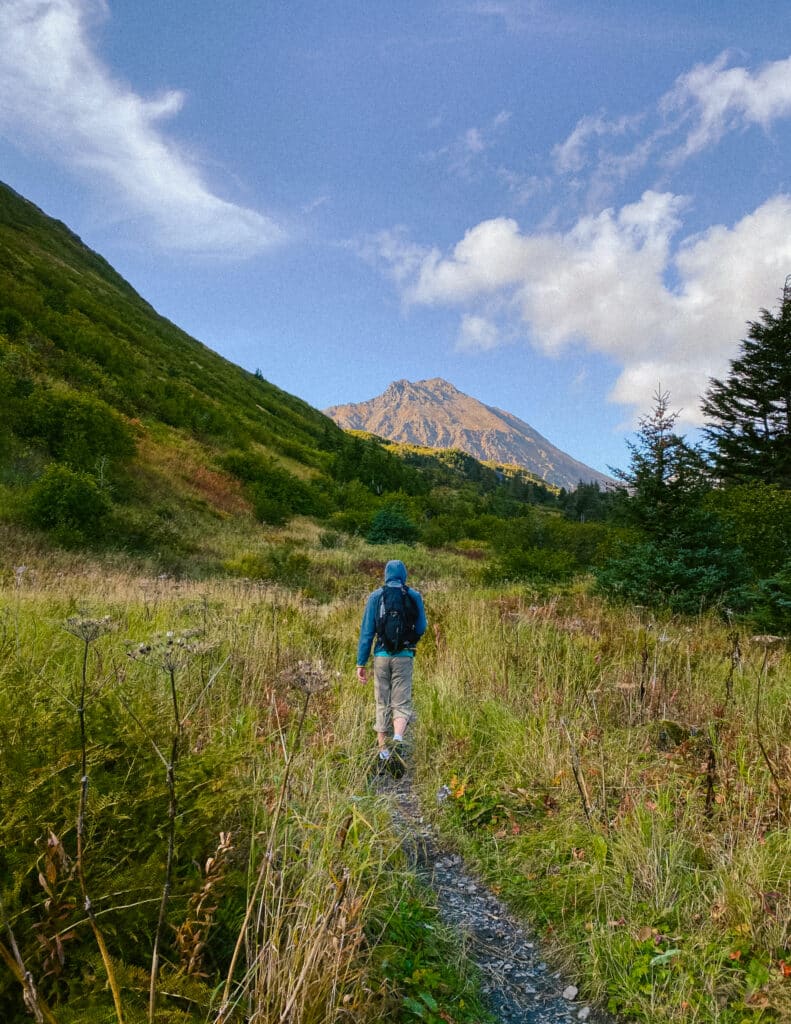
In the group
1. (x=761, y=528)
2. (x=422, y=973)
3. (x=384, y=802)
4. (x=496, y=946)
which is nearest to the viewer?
(x=422, y=973)

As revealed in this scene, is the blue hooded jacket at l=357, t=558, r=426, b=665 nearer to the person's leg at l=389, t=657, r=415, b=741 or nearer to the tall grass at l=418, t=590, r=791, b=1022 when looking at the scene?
the person's leg at l=389, t=657, r=415, b=741

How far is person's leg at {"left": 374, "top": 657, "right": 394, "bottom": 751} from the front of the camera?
16.1ft

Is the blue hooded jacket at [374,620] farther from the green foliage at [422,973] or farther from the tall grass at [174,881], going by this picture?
the green foliage at [422,973]

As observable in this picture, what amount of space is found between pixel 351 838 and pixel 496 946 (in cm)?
89

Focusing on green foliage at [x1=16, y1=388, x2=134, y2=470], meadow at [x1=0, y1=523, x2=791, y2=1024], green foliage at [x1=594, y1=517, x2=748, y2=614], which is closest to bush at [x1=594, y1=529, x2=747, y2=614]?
green foliage at [x1=594, y1=517, x2=748, y2=614]

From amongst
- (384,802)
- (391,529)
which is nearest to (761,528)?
(384,802)

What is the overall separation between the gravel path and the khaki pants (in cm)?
133

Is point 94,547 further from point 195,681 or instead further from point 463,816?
point 463,816

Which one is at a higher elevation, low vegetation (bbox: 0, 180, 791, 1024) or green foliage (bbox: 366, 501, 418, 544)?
green foliage (bbox: 366, 501, 418, 544)

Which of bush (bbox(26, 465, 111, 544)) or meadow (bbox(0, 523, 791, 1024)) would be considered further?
bush (bbox(26, 465, 111, 544))

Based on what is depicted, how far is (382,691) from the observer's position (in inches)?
194

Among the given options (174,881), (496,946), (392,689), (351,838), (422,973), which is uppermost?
(174,881)

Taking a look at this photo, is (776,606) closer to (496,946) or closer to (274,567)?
(496,946)

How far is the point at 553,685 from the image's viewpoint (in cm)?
511
